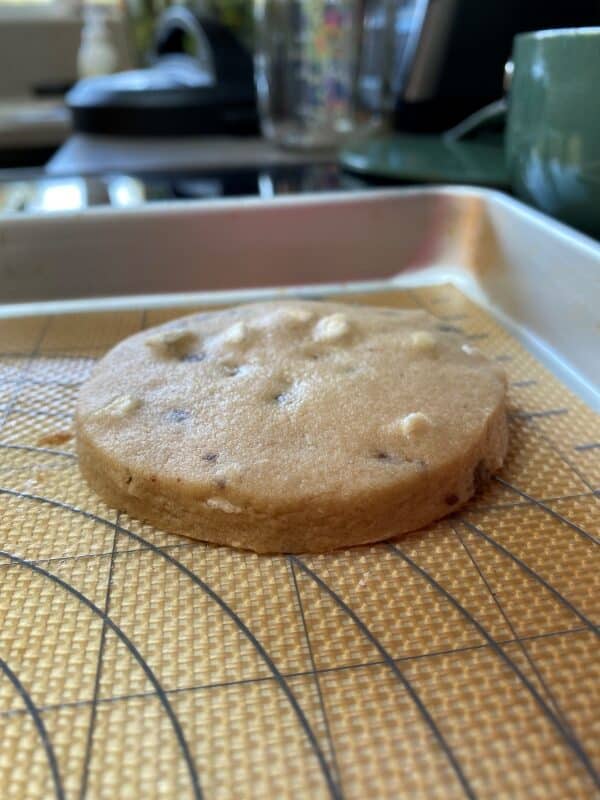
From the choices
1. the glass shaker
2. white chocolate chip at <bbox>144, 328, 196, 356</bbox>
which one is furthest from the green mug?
the glass shaker

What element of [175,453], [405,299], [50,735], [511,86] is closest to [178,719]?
[50,735]

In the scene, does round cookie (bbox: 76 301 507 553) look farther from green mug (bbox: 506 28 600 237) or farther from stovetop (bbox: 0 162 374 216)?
stovetop (bbox: 0 162 374 216)

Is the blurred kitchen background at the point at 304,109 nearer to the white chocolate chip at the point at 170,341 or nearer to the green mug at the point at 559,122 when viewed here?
the green mug at the point at 559,122

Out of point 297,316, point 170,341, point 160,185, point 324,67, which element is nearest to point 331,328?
point 297,316

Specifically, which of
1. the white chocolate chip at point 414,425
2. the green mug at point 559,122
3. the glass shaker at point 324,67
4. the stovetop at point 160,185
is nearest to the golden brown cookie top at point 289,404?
the white chocolate chip at point 414,425

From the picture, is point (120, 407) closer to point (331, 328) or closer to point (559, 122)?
point (331, 328)
